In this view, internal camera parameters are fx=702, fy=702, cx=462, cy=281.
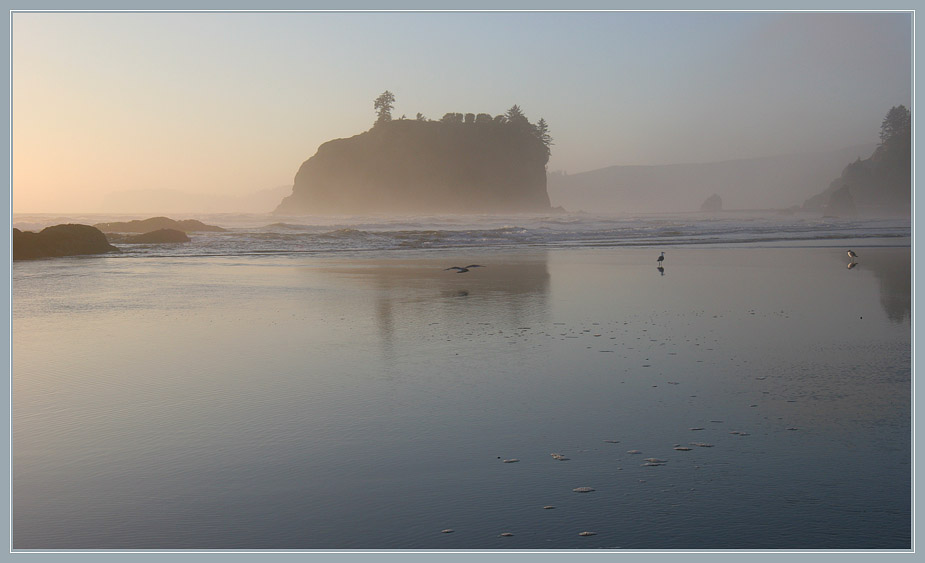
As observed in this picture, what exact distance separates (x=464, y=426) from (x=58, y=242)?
65.1 ft

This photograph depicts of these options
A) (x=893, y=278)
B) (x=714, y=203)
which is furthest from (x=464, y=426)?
(x=714, y=203)

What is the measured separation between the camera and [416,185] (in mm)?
113438

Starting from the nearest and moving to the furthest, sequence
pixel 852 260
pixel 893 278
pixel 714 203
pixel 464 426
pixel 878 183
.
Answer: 1. pixel 464 426
2. pixel 893 278
3. pixel 852 260
4. pixel 878 183
5. pixel 714 203

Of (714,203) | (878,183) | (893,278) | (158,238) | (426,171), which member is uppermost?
(426,171)

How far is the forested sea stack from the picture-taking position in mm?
113000

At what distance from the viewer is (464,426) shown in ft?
14.8

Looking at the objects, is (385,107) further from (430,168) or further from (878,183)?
(878,183)

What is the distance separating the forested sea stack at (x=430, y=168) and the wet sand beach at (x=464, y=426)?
10163cm

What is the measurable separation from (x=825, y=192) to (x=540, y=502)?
106m

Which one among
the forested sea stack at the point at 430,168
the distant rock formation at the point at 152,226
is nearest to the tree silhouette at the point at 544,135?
the forested sea stack at the point at 430,168

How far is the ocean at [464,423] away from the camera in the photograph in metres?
3.25

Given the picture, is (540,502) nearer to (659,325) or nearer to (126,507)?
(126,507)

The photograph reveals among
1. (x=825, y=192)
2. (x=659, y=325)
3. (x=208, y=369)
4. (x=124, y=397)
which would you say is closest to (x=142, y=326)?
(x=208, y=369)

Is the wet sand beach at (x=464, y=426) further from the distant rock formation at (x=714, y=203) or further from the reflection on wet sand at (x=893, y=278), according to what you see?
the distant rock formation at (x=714, y=203)
